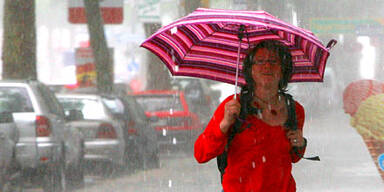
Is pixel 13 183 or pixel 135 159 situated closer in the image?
pixel 13 183

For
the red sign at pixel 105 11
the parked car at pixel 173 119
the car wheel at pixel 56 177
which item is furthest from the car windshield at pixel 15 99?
the red sign at pixel 105 11

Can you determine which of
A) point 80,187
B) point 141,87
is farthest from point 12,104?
point 141,87

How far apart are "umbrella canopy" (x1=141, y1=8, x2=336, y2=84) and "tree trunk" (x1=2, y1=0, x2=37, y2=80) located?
38.8 ft

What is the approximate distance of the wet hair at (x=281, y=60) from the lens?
4.24 metres

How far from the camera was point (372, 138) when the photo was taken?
21.1 feet

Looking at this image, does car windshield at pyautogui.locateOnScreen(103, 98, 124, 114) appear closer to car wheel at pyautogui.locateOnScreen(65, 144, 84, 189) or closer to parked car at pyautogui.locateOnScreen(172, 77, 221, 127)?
car wheel at pyautogui.locateOnScreen(65, 144, 84, 189)

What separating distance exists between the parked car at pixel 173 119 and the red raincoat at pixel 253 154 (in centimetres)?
1310

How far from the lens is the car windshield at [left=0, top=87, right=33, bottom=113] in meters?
11.3

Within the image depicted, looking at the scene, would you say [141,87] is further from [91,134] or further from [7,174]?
[7,174]

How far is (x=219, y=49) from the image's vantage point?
477cm

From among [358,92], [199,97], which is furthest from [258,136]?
[199,97]

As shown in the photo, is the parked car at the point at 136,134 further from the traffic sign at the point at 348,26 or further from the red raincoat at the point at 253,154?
the red raincoat at the point at 253,154

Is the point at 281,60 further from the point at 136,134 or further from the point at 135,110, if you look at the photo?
the point at 135,110

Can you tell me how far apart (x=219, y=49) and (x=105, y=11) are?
21.6 meters
